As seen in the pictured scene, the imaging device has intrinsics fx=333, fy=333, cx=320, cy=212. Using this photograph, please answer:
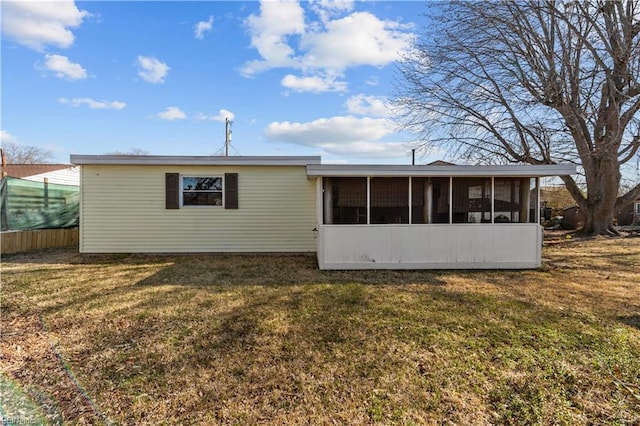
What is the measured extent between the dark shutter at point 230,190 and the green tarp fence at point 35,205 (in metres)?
5.91

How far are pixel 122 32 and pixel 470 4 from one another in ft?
32.3

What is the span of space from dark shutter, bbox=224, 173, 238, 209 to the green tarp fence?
591cm

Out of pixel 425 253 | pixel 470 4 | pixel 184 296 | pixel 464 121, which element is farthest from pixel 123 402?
pixel 464 121

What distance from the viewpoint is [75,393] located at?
7.96ft

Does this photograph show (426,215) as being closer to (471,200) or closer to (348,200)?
(471,200)

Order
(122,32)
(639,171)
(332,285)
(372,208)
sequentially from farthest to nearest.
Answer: (639,171) → (122,32) → (372,208) → (332,285)

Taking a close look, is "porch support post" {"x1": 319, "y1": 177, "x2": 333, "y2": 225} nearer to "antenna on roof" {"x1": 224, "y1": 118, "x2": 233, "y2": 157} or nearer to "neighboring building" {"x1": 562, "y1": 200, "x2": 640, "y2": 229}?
"neighboring building" {"x1": 562, "y1": 200, "x2": 640, "y2": 229}

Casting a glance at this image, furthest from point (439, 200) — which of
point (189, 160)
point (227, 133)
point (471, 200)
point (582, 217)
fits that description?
point (227, 133)

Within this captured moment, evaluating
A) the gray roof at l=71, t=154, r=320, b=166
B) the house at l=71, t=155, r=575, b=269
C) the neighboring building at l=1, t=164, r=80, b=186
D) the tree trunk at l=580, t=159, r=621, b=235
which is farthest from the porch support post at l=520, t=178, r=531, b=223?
the neighboring building at l=1, t=164, r=80, b=186

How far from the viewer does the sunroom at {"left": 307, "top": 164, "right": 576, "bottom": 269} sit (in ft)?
21.8

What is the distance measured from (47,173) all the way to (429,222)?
1894 cm

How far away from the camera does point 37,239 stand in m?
9.30

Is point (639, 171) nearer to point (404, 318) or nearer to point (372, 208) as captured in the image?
point (372, 208)

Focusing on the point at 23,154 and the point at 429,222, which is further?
the point at 23,154
